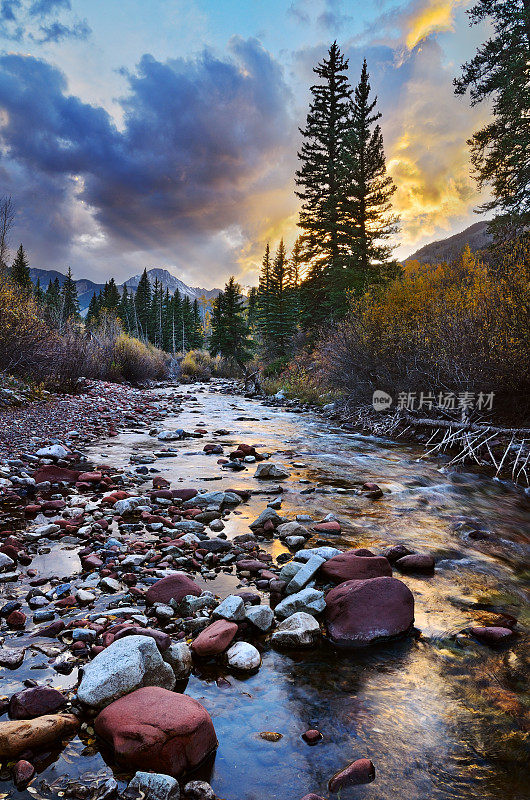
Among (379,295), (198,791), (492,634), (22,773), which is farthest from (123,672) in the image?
(379,295)

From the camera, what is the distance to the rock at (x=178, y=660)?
88.6 inches

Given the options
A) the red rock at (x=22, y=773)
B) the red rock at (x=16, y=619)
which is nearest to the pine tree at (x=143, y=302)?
the red rock at (x=16, y=619)

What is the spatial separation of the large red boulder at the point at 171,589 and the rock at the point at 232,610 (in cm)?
30

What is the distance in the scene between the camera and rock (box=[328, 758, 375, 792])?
1.68m

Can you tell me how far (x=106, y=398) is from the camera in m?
15.7

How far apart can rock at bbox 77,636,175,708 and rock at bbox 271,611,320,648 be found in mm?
775

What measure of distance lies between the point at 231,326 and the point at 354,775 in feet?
129

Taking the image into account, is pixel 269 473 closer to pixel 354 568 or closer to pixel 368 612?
pixel 354 568

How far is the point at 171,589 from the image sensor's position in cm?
296

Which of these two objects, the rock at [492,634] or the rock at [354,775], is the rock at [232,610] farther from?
the rock at [492,634]

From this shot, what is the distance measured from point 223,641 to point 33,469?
484 cm

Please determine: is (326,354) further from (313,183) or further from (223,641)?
(313,183)

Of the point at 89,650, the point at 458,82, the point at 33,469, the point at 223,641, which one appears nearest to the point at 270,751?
the point at 223,641

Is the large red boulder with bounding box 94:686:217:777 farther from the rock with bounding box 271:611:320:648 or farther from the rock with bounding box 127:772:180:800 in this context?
the rock with bounding box 271:611:320:648
